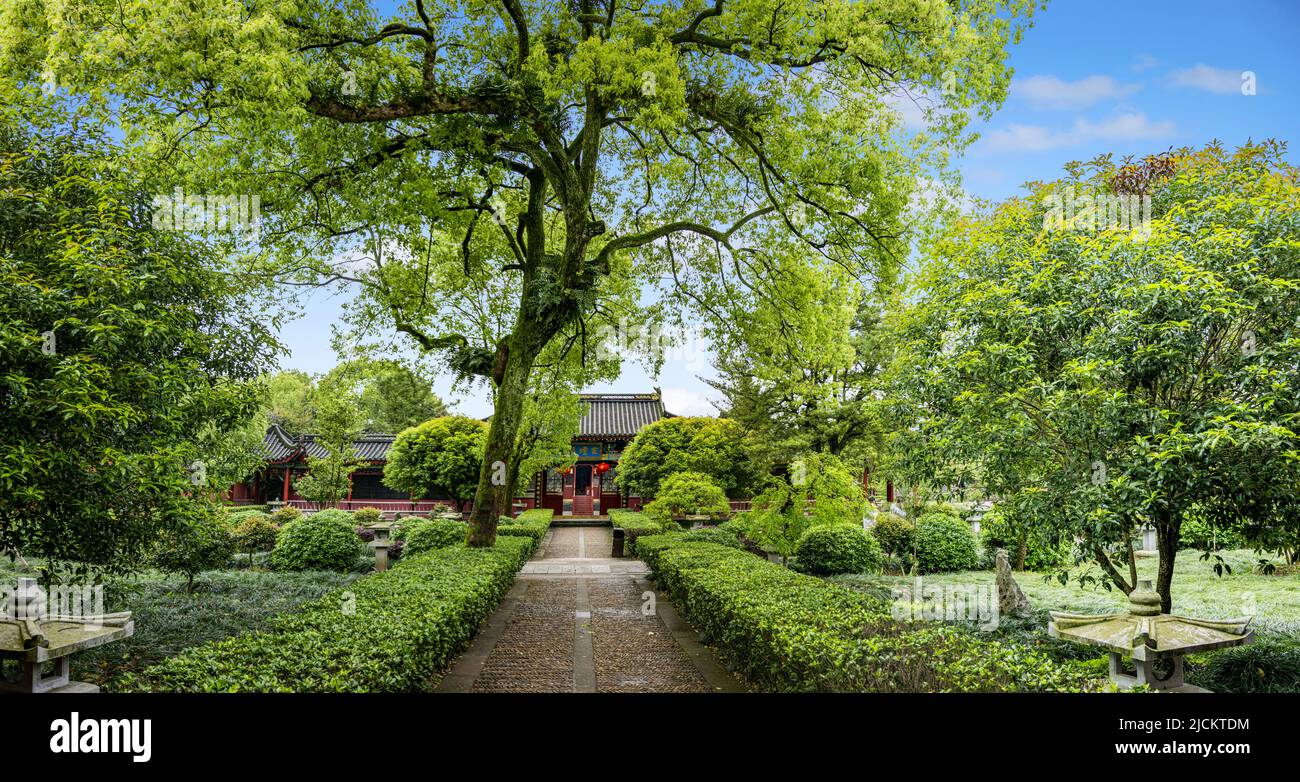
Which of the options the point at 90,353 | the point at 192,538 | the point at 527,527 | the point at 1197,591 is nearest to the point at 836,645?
the point at 192,538

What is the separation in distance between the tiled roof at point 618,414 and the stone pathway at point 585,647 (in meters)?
18.1

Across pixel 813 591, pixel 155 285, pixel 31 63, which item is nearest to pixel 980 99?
pixel 813 591

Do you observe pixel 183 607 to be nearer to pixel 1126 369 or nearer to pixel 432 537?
pixel 432 537

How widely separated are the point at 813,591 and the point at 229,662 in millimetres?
5134

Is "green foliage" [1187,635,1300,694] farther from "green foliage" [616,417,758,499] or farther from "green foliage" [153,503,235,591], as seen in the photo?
"green foliage" [616,417,758,499]

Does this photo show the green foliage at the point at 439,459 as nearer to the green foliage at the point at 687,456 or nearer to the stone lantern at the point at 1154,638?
the green foliage at the point at 687,456

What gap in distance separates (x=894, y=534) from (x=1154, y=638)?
519 inches

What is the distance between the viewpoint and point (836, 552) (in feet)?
48.5

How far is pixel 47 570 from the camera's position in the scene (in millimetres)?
5406

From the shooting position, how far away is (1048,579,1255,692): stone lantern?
435 cm

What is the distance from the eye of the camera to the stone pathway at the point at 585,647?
266 inches

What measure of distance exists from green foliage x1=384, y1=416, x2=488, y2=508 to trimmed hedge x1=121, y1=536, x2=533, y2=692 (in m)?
16.5
